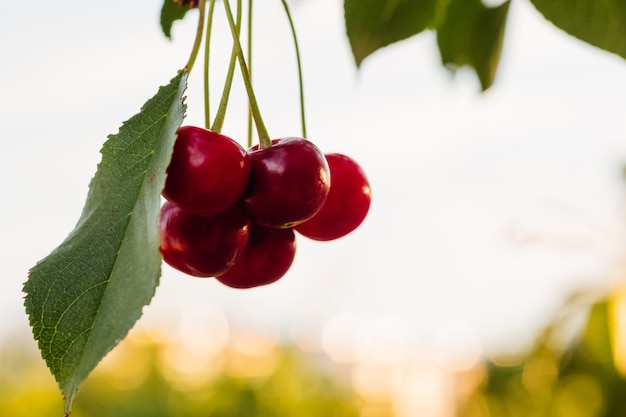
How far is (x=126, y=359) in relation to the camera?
3.02 m

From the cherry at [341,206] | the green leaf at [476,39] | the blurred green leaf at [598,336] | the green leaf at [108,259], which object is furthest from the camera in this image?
the blurred green leaf at [598,336]

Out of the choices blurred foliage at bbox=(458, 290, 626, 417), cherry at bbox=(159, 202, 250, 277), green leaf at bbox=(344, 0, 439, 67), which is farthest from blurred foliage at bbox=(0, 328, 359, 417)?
cherry at bbox=(159, 202, 250, 277)

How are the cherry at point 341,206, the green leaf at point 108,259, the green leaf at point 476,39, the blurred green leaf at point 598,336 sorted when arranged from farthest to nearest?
1. the blurred green leaf at point 598,336
2. the green leaf at point 476,39
3. the cherry at point 341,206
4. the green leaf at point 108,259

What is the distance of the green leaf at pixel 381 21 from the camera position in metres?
0.75

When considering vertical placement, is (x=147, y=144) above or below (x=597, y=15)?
above

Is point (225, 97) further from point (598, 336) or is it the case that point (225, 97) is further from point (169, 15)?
point (598, 336)

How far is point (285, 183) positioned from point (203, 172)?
6 cm

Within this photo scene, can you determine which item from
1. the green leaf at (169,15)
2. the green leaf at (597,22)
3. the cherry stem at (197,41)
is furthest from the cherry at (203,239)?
the green leaf at (597,22)

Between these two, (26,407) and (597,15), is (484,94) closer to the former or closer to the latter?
(597,15)

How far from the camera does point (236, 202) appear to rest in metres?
0.57

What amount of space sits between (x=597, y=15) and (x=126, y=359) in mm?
2575

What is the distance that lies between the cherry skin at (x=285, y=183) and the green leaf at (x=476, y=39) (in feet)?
1.52

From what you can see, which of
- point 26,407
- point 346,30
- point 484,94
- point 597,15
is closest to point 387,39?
point 346,30

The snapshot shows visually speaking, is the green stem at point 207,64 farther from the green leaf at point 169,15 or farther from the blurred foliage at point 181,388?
the blurred foliage at point 181,388
